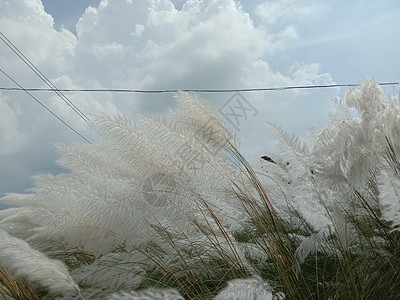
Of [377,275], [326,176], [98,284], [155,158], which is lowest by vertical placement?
[377,275]

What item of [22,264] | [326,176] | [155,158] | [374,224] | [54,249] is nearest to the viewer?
[22,264]

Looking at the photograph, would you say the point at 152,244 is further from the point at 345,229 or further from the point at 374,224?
the point at 374,224

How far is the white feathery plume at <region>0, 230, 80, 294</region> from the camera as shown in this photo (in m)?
0.93

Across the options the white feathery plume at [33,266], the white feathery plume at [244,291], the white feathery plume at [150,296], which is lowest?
the white feathery plume at [244,291]

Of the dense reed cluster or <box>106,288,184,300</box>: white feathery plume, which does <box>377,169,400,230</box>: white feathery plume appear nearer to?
the dense reed cluster

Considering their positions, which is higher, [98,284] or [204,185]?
[204,185]

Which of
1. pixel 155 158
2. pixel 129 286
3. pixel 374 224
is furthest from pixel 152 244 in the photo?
pixel 374 224

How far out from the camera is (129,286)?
3.66ft

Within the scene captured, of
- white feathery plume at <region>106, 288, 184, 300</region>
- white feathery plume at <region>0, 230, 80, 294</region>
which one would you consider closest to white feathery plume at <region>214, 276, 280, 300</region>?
white feathery plume at <region>106, 288, 184, 300</region>

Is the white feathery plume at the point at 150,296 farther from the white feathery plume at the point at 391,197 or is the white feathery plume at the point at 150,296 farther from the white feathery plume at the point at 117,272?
the white feathery plume at the point at 391,197

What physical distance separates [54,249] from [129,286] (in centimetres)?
75

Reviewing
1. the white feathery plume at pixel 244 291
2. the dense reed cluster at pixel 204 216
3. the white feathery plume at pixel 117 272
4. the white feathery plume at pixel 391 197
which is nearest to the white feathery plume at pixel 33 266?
the dense reed cluster at pixel 204 216

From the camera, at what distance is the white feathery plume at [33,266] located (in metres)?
0.93

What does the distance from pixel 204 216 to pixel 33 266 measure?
1.43 feet
